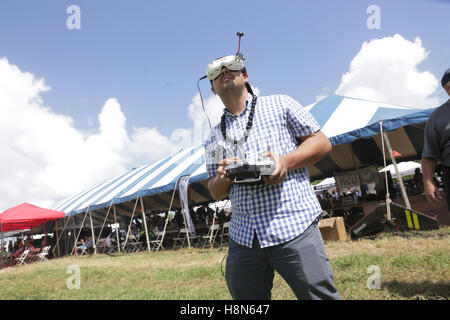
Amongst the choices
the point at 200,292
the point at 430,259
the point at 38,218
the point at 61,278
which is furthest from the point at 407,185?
the point at 38,218

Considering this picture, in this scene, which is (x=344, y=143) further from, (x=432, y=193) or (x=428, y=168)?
(x=432, y=193)

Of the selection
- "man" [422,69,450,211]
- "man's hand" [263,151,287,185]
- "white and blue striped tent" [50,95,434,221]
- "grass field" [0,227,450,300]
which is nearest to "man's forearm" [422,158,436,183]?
"man" [422,69,450,211]

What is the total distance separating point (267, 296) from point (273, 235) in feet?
1.02

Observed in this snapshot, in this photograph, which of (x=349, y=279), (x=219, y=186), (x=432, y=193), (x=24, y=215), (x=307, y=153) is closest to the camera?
(x=307, y=153)

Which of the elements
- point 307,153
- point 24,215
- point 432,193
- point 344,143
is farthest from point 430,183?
point 24,215

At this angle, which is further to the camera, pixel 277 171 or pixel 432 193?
pixel 432 193

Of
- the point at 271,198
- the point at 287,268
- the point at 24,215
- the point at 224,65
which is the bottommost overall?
the point at 24,215

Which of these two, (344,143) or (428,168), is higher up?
(344,143)

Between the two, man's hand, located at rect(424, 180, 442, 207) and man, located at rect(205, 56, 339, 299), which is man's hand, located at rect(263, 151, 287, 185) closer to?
man, located at rect(205, 56, 339, 299)

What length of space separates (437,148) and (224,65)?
5.51 ft

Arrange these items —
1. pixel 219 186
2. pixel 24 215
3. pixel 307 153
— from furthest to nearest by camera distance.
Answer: pixel 24 215, pixel 219 186, pixel 307 153

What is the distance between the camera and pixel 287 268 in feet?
3.61

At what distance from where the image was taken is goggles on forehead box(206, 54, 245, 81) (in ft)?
4.34
